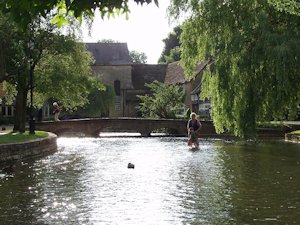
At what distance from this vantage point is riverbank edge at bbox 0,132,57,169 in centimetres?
1927

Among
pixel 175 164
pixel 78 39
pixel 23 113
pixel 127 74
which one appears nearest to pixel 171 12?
pixel 175 164

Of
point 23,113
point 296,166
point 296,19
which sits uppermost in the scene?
point 296,19

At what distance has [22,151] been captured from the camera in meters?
20.8

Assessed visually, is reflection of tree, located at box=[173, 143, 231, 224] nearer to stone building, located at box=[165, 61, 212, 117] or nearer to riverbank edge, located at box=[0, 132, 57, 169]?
riverbank edge, located at box=[0, 132, 57, 169]

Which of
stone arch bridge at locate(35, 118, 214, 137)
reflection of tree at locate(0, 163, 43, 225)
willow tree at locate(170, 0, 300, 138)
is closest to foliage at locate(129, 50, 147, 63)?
stone arch bridge at locate(35, 118, 214, 137)

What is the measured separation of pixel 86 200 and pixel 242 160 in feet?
37.9

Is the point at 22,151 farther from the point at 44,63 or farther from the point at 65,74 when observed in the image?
the point at 44,63

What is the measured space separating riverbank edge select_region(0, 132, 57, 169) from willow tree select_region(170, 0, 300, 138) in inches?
345

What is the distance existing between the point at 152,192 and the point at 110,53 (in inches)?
2586

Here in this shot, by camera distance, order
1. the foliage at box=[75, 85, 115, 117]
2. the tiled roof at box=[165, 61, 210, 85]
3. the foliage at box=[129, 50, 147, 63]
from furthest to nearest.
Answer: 1. the foliage at box=[129, 50, 147, 63]
2. the tiled roof at box=[165, 61, 210, 85]
3. the foliage at box=[75, 85, 115, 117]

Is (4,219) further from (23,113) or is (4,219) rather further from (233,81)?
(23,113)

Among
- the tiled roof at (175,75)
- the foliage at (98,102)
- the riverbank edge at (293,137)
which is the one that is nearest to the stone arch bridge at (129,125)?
the riverbank edge at (293,137)

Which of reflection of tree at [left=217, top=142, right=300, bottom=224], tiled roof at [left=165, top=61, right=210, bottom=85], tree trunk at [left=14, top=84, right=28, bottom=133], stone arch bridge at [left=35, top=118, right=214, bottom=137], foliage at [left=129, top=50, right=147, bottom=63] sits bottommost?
reflection of tree at [left=217, top=142, right=300, bottom=224]

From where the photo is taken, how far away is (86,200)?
11266 millimetres
